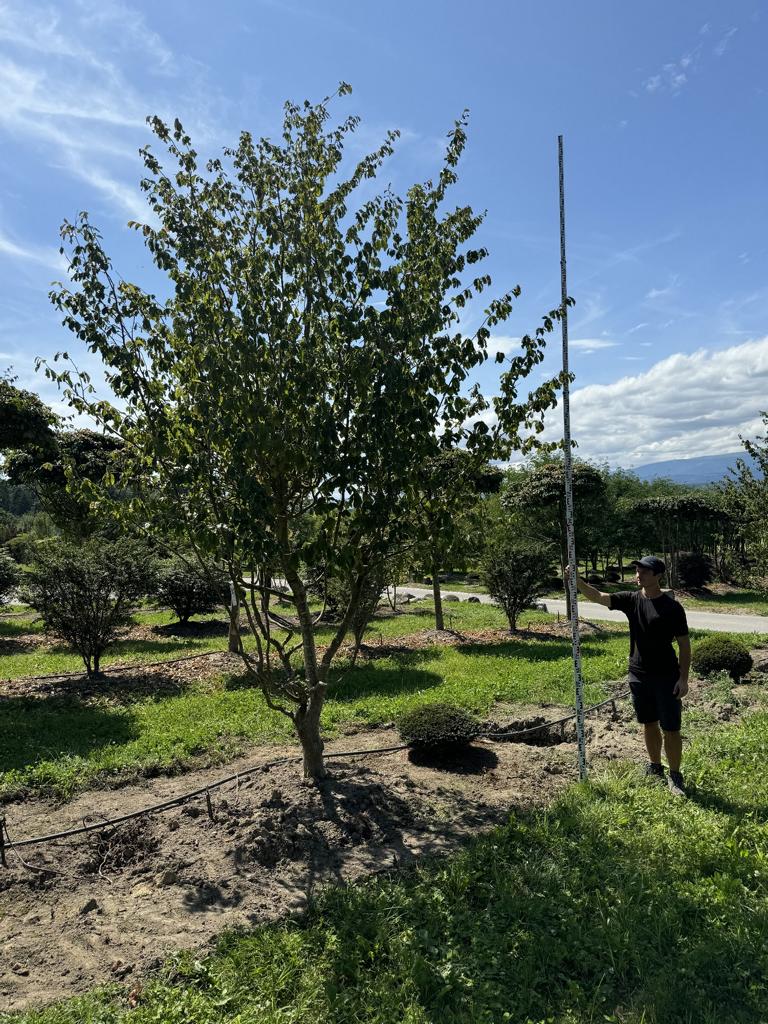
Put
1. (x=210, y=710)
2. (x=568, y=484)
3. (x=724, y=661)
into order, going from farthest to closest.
→ (x=724, y=661)
(x=210, y=710)
(x=568, y=484)

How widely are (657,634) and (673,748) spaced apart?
0.92 meters

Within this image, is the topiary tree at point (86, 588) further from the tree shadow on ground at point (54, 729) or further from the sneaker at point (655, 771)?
the sneaker at point (655, 771)

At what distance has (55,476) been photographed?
17016mm

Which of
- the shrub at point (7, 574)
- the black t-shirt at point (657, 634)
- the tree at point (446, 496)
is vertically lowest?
the black t-shirt at point (657, 634)

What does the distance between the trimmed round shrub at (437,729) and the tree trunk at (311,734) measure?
102 centimetres

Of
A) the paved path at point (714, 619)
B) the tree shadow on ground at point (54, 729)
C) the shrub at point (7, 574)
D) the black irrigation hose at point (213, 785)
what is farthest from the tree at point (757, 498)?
the shrub at point (7, 574)

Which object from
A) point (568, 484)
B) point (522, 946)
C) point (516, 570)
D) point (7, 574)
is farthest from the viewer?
point (7, 574)

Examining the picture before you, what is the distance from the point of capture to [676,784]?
199 inches

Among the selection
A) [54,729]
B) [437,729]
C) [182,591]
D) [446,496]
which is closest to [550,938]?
[437,729]

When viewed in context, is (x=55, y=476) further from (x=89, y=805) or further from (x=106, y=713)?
(x=89, y=805)

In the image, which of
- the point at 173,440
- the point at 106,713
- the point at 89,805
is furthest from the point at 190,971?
the point at 106,713

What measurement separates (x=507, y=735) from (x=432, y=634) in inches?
341

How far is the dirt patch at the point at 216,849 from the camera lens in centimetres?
346

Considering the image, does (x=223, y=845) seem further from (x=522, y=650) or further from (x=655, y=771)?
(x=522, y=650)
